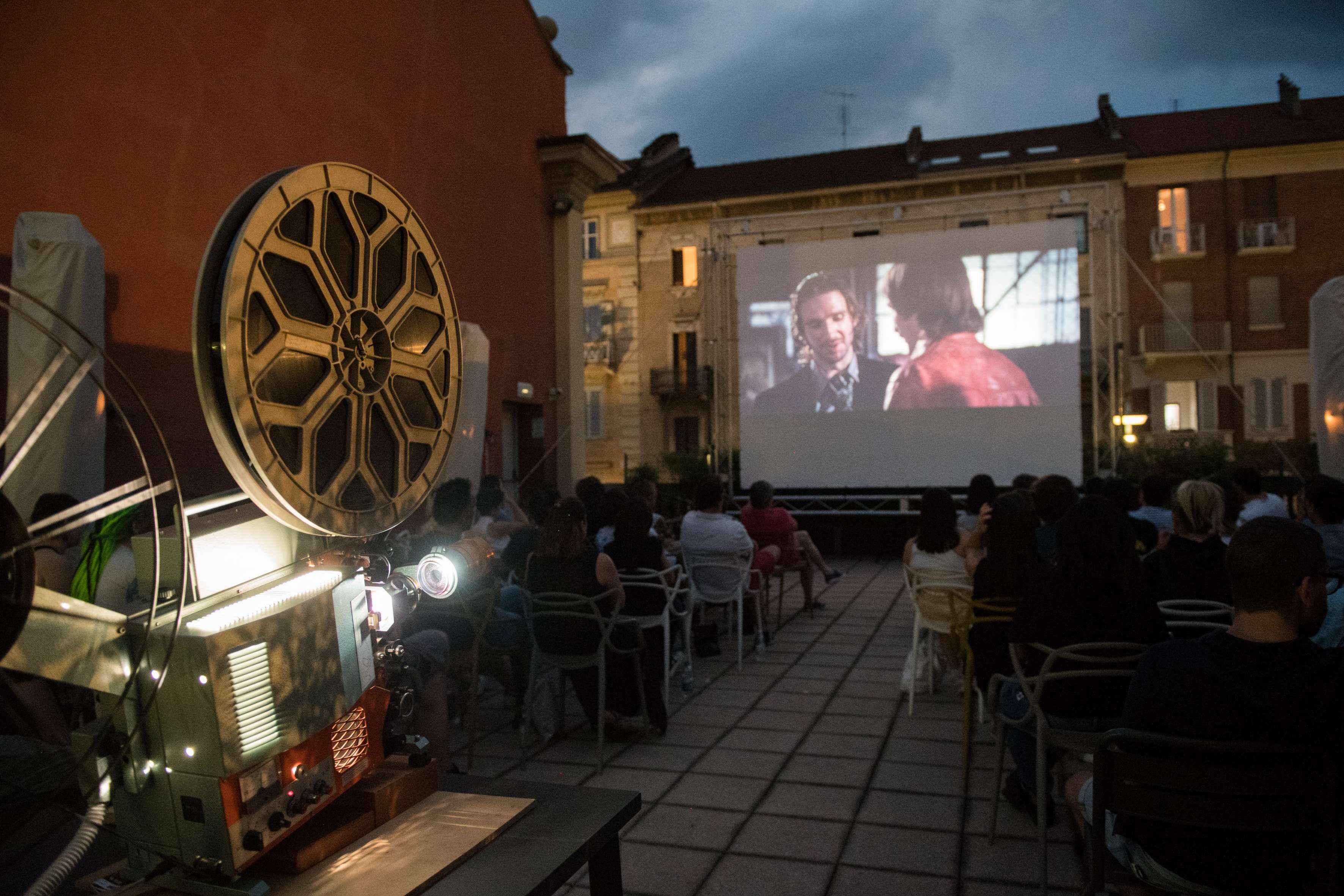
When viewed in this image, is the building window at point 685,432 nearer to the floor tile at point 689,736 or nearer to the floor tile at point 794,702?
the floor tile at point 794,702

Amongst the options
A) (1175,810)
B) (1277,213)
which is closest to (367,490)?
(1175,810)

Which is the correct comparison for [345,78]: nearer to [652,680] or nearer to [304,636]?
[652,680]

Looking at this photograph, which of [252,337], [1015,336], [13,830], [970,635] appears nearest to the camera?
[13,830]

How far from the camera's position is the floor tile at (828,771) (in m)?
3.54

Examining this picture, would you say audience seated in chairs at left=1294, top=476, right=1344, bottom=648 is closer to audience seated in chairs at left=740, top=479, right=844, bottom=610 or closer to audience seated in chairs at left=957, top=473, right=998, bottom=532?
audience seated in chairs at left=957, top=473, right=998, bottom=532

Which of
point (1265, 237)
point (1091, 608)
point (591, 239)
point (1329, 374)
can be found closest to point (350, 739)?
point (1091, 608)

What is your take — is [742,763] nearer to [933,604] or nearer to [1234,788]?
[933,604]

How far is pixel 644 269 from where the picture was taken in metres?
24.9

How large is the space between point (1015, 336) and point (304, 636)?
11400 millimetres

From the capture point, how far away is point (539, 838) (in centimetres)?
128

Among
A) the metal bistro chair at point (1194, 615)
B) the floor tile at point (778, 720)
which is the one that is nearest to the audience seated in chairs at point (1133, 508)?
the metal bistro chair at point (1194, 615)

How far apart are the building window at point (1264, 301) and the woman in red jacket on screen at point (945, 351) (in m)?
14.7

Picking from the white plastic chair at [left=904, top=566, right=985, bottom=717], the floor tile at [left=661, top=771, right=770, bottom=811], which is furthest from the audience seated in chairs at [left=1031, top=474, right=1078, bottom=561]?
the floor tile at [left=661, top=771, right=770, bottom=811]

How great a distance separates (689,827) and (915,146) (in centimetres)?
2338
